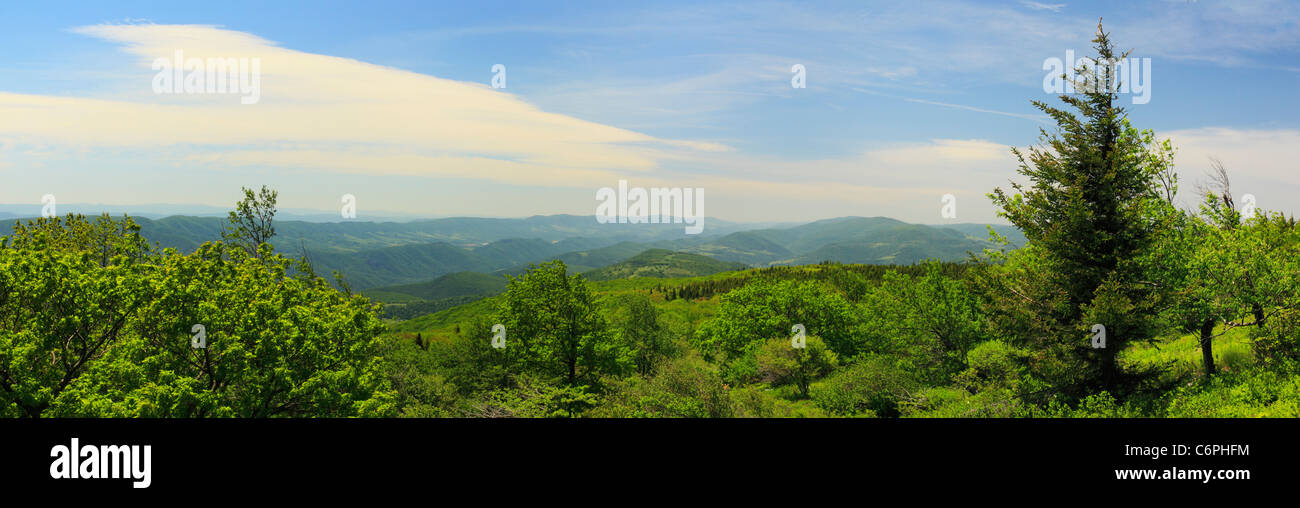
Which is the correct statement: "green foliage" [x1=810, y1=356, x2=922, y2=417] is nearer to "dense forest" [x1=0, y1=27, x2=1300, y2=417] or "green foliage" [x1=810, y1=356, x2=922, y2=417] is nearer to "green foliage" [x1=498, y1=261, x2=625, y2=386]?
"dense forest" [x1=0, y1=27, x2=1300, y2=417]

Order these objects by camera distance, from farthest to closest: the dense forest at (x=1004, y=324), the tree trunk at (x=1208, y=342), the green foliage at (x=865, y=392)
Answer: the green foliage at (x=865, y=392) → the tree trunk at (x=1208, y=342) → the dense forest at (x=1004, y=324)

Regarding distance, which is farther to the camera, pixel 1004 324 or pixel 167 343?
pixel 1004 324

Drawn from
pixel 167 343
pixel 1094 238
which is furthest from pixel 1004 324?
pixel 167 343

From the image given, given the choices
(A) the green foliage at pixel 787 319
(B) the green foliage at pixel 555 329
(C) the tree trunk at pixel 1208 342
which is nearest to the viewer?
(C) the tree trunk at pixel 1208 342

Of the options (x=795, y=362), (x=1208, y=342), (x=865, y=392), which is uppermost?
(x=1208, y=342)

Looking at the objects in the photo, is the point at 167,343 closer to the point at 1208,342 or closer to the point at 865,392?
the point at 865,392

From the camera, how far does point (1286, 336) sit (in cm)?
2097

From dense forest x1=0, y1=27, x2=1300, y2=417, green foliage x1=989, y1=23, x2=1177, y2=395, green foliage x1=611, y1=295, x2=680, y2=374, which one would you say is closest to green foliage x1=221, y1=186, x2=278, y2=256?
dense forest x1=0, y1=27, x2=1300, y2=417

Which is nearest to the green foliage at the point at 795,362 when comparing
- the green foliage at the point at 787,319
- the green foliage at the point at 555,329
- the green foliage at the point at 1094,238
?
the green foliage at the point at 787,319
